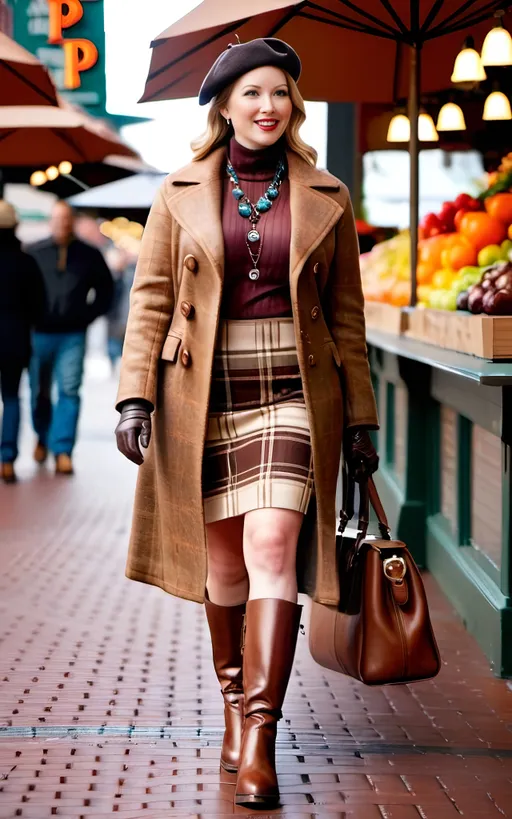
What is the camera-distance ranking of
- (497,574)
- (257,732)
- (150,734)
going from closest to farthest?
1. (257,732)
2. (150,734)
3. (497,574)

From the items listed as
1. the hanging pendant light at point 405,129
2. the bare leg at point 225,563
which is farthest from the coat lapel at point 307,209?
the hanging pendant light at point 405,129

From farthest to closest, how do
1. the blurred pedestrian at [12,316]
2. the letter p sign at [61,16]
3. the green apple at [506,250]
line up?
1. the blurred pedestrian at [12,316]
2. the letter p sign at [61,16]
3. the green apple at [506,250]

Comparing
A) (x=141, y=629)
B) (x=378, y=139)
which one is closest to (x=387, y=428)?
(x=141, y=629)

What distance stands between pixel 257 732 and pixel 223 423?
880mm

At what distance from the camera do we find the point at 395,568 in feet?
13.8

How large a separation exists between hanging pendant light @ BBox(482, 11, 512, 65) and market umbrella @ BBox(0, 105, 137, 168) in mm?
4314

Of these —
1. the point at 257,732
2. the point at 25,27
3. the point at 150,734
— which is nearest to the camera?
the point at 257,732

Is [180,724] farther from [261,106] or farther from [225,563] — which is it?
[261,106]

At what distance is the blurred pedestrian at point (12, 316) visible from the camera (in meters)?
11.7

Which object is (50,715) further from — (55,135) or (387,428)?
(55,135)

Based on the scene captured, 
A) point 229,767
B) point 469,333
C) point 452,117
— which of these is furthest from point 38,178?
point 229,767

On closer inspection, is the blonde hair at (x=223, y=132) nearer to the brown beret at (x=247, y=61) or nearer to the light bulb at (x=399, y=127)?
the brown beret at (x=247, y=61)

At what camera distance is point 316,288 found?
13.8 feet

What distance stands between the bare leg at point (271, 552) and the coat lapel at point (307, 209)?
67 centimetres
